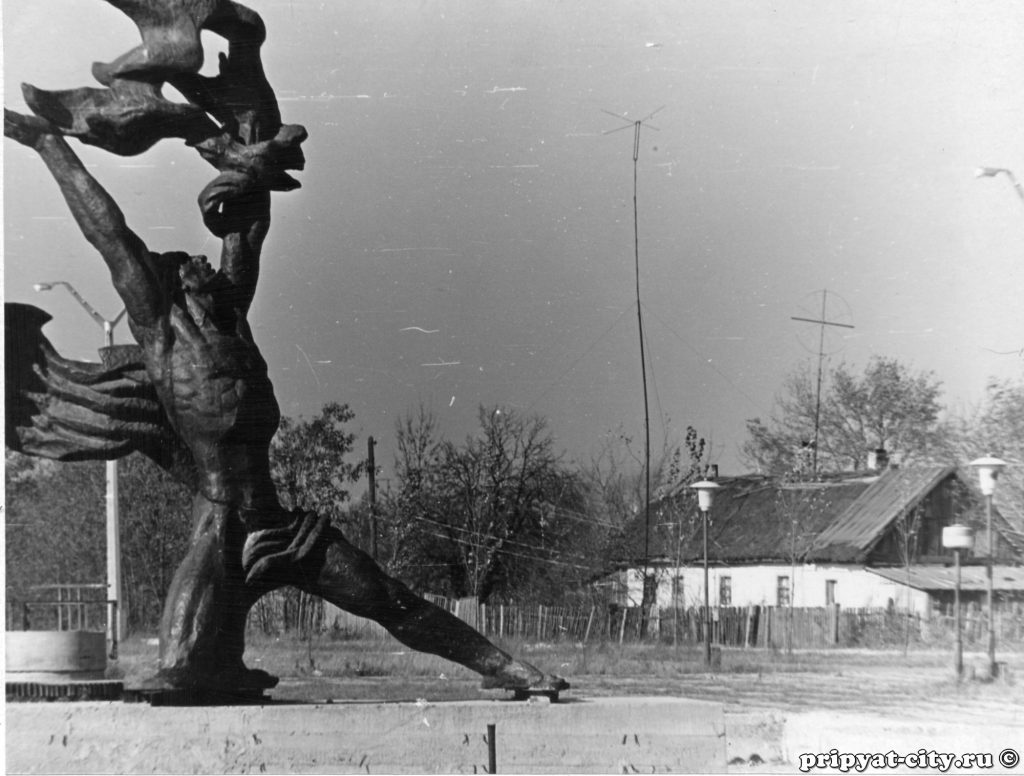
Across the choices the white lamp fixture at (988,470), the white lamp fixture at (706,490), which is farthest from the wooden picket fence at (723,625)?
the white lamp fixture at (988,470)

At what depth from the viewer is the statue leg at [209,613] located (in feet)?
19.5

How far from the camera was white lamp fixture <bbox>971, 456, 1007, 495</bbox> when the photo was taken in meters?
8.49

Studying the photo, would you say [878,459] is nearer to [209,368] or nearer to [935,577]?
[935,577]

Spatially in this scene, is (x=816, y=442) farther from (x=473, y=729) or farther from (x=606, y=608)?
(x=473, y=729)

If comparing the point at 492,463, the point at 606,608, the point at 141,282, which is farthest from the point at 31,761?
the point at 606,608

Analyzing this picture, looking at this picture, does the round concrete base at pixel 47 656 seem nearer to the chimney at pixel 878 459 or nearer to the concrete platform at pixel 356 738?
the concrete platform at pixel 356 738

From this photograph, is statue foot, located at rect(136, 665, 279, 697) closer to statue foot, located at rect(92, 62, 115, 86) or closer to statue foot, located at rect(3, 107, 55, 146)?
statue foot, located at rect(3, 107, 55, 146)

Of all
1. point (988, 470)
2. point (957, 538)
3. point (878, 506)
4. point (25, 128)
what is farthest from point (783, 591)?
point (25, 128)

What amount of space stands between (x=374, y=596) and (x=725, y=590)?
1273 cm

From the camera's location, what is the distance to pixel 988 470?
8609 millimetres

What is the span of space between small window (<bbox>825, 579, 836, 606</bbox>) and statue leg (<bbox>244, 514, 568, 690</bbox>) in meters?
9.40

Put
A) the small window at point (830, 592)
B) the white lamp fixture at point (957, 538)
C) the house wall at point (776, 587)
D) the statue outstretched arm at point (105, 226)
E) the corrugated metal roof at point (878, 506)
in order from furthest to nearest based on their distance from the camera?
the small window at point (830, 592) < the house wall at point (776, 587) < the corrugated metal roof at point (878, 506) < the white lamp fixture at point (957, 538) < the statue outstretched arm at point (105, 226)

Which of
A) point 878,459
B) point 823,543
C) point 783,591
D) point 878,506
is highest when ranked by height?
point 878,459

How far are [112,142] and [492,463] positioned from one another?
435cm
